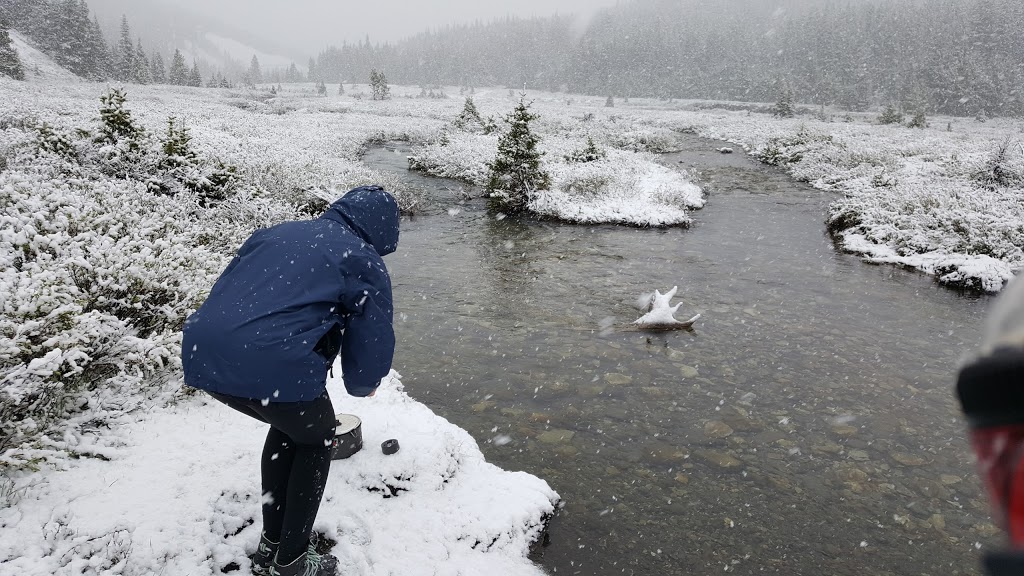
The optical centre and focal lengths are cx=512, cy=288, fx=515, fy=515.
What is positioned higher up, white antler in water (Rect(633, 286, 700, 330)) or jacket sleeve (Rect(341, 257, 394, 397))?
jacket sleeve (Rect(341, 257, 394, 397))

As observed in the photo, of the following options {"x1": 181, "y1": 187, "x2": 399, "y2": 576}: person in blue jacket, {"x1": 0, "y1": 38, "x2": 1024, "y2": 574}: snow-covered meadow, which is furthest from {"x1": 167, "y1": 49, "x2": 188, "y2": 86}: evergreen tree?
{"x1": 181, "y1": 187, "x2": 399, "y2": 576}: person in blue jacket

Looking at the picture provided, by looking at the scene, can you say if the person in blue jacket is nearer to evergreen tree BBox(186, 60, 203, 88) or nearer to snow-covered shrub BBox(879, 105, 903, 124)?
snow-covered shrub BBox(879, 105, 903, 124)

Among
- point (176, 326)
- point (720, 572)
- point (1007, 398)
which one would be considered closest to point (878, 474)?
point (720, 572)

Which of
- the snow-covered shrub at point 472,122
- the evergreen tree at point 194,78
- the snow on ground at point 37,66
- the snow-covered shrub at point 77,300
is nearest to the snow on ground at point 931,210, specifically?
the snow-covered shrub at point 77,300

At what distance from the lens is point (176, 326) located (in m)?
5.39

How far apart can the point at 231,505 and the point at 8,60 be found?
6665cm

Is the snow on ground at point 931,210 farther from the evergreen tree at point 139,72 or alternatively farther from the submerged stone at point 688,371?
the evergreen tree at point 139,72

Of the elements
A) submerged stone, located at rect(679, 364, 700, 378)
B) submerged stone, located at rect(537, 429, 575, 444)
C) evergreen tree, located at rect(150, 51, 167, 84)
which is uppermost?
evergreen tree, located at rect(150, 51, 167, 84)

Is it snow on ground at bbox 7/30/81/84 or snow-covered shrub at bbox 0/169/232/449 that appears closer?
snow-covered shrub at bbox 0/169/232/449

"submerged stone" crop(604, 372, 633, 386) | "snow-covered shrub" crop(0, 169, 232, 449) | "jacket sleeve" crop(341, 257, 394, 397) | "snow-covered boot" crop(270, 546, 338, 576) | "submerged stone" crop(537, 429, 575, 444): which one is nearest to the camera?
"jacket sleeve" crop(341, 257, 394, 397)

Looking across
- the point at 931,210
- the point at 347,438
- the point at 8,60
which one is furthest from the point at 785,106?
the point at 8,60

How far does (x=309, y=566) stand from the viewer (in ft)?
10.4

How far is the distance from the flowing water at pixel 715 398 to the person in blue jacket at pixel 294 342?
2.04 metres

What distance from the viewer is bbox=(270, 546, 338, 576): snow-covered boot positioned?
307cm
